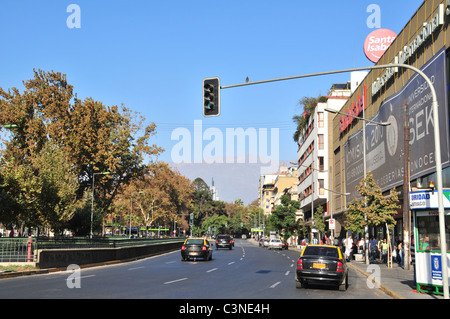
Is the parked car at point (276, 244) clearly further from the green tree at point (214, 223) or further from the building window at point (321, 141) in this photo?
the green tree at point (214, 223)

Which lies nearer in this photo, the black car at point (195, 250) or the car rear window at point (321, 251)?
the car rear window at point (321, 251)

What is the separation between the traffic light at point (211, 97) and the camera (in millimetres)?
14562

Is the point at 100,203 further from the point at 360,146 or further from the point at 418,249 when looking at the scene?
the point at 418,249

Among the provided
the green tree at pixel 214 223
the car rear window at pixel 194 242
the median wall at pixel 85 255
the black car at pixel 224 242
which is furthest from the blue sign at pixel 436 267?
the green tree at pixel 214 223

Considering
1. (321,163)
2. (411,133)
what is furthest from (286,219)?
(411,133)

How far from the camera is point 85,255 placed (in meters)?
27.9

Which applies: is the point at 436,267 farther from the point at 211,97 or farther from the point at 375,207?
the point at 375,207

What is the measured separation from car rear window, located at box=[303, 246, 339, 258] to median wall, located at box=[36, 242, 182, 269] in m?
13.6

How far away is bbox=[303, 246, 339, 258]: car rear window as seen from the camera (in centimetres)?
1672

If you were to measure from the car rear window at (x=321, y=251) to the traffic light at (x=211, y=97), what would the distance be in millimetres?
6251

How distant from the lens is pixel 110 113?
51.2 metres

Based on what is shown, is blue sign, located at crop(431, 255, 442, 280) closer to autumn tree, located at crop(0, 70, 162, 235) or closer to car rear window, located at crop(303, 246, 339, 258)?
car rear window, located at crop(303, 246, 339, 258)

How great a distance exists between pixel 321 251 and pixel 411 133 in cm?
1796

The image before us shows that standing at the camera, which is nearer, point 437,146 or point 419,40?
point 437,146
